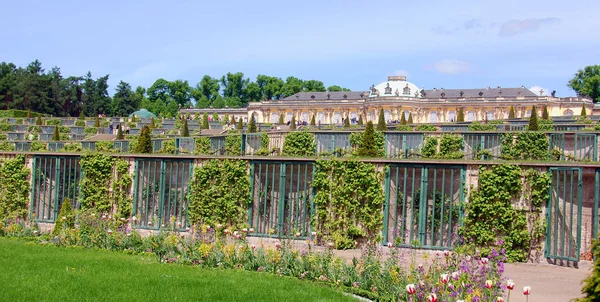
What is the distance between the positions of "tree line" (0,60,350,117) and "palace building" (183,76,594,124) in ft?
38.6

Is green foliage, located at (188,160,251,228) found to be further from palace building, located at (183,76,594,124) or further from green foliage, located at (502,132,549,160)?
palace building, located at (183,76,594,124)

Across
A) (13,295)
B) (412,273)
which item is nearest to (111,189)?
(13,295)

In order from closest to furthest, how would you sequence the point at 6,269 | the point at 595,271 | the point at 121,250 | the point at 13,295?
1. the point at 595,271
2. the point at 13,295
3. the point at 6,269
4. the point at 121,250

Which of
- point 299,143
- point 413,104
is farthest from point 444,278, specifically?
point 413,104

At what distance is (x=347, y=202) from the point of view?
13336 millimetres

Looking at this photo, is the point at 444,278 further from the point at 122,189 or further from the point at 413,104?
the point at 413,104

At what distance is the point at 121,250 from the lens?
1170cm

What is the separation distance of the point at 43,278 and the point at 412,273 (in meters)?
4.55

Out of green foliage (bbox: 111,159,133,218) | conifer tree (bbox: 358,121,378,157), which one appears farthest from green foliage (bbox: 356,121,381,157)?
green foliage (bbox: 111,159,133,218)

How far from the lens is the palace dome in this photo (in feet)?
315

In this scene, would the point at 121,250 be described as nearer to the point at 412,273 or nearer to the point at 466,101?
the point at 412,273

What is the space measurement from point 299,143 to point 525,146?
7523mm

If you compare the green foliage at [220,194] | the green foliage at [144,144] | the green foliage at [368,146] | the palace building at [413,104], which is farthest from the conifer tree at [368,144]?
the palace building at [413,104]

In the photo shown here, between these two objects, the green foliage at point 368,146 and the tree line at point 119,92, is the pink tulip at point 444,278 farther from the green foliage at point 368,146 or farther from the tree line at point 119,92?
the tree line at point 119,92
